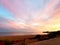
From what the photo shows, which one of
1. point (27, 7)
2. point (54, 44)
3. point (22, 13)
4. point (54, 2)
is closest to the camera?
point (54, 44)

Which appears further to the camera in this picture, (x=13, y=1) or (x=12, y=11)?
(x=12, y=11)

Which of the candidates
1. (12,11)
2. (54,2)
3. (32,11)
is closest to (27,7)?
(32,11)

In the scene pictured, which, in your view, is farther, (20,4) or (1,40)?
(1,40)

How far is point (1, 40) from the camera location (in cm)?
124

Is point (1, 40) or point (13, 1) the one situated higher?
point (13, 1)

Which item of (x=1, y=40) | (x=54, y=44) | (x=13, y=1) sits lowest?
(x=54, y=44)

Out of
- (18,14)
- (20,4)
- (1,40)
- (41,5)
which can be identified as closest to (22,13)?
(18,14)

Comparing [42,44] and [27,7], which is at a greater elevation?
[27,7]

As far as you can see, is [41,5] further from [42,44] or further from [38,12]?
[42,44]

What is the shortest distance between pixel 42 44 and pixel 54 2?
1.60ft

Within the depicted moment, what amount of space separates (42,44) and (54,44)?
0.12m

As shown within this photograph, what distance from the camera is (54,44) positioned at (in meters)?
1.00

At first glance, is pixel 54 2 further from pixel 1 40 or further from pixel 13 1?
pixel 1 40

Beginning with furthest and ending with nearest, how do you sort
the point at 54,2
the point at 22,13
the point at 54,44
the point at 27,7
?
the point at 22,13, the point at 27,7, the point at 54,2, the point at 54,44
